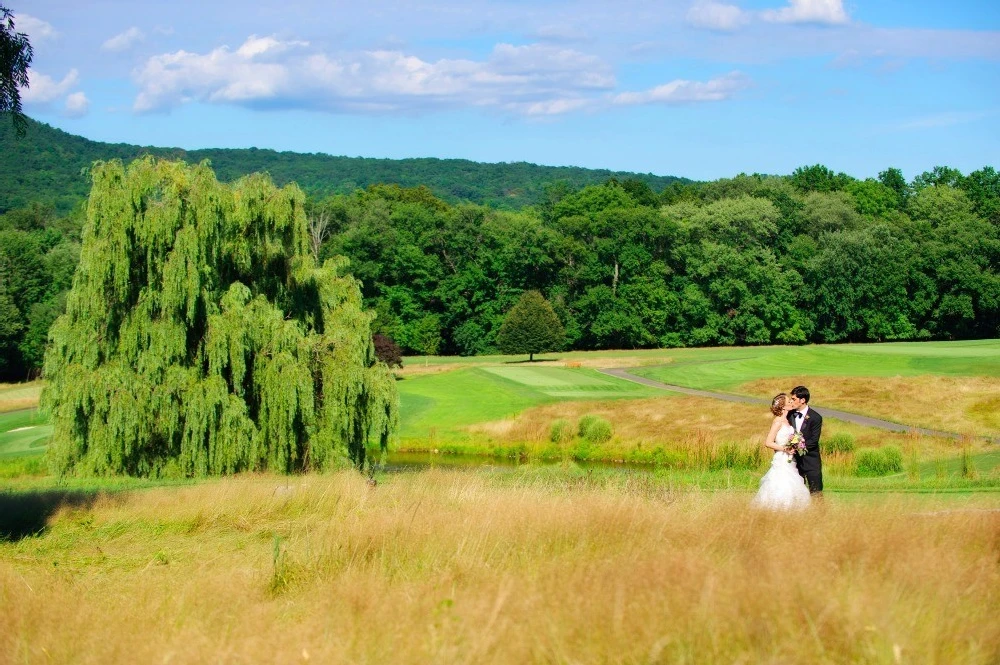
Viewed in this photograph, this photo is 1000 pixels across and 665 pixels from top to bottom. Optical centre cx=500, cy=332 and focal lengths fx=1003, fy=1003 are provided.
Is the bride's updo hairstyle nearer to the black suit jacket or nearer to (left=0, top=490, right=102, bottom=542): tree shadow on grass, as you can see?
the black suit jacket

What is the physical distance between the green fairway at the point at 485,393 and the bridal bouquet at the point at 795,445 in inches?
1340

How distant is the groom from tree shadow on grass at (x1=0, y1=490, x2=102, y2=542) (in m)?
8.55

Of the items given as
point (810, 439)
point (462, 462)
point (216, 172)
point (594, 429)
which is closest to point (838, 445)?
point (594, 429)

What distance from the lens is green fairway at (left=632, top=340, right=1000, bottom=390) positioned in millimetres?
52375

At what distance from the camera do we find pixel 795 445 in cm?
1073

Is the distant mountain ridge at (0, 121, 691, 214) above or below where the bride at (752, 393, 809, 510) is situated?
above

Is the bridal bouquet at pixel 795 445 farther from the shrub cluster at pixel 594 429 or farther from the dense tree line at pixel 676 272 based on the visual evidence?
the dense tree line at pixel 676 272

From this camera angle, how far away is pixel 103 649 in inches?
Answer: 233

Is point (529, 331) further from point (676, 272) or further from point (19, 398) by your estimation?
point (19, 398)

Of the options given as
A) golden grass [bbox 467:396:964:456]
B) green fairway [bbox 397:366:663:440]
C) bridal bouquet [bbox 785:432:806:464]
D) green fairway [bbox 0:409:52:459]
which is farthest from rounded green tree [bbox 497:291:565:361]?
bridal bouquet [bbox 785:432:806:464]

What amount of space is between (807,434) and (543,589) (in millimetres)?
5831

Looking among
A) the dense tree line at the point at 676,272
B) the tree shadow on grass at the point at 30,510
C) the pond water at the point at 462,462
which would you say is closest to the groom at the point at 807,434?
the tree shadow on grass at the point at 30,510

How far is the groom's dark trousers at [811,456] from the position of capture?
1084cm

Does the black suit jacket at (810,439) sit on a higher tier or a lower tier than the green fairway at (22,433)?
higher
